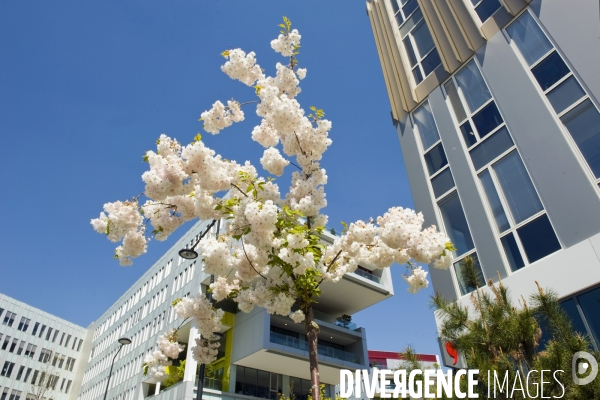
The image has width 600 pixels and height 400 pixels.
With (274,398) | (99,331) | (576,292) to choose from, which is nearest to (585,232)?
(576,292)

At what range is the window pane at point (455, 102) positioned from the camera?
1620 centimetres

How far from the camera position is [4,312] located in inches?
2072

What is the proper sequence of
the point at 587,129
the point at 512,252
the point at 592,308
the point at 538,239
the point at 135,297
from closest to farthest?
1. the point at 592,308
2. the point at 587,129
3. the point at 538,239
4. the point at 512,252
5. the point at 135,297

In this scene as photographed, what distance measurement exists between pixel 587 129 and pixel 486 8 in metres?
7.87

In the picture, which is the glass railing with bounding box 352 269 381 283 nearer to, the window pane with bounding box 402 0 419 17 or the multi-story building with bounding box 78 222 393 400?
the multi-story building with bounding box 78 222 393 400

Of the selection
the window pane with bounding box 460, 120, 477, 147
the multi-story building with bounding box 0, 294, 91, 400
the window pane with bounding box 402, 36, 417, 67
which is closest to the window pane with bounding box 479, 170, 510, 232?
the window pane with bounding box 460, 120, 477, 147

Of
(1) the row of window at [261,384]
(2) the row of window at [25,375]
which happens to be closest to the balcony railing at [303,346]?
(1) the row of window at [261,384]

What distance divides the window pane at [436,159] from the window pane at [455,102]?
142cm

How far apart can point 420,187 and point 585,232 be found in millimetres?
7178

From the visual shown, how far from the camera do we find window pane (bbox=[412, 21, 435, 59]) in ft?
63.2

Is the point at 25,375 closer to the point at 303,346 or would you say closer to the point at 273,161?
the point at 303,346

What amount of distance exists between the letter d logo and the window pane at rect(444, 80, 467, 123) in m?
12.4

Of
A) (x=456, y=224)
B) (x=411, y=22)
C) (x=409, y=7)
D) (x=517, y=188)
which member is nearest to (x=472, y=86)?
(x=517, y=188)

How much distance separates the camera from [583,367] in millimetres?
5156
